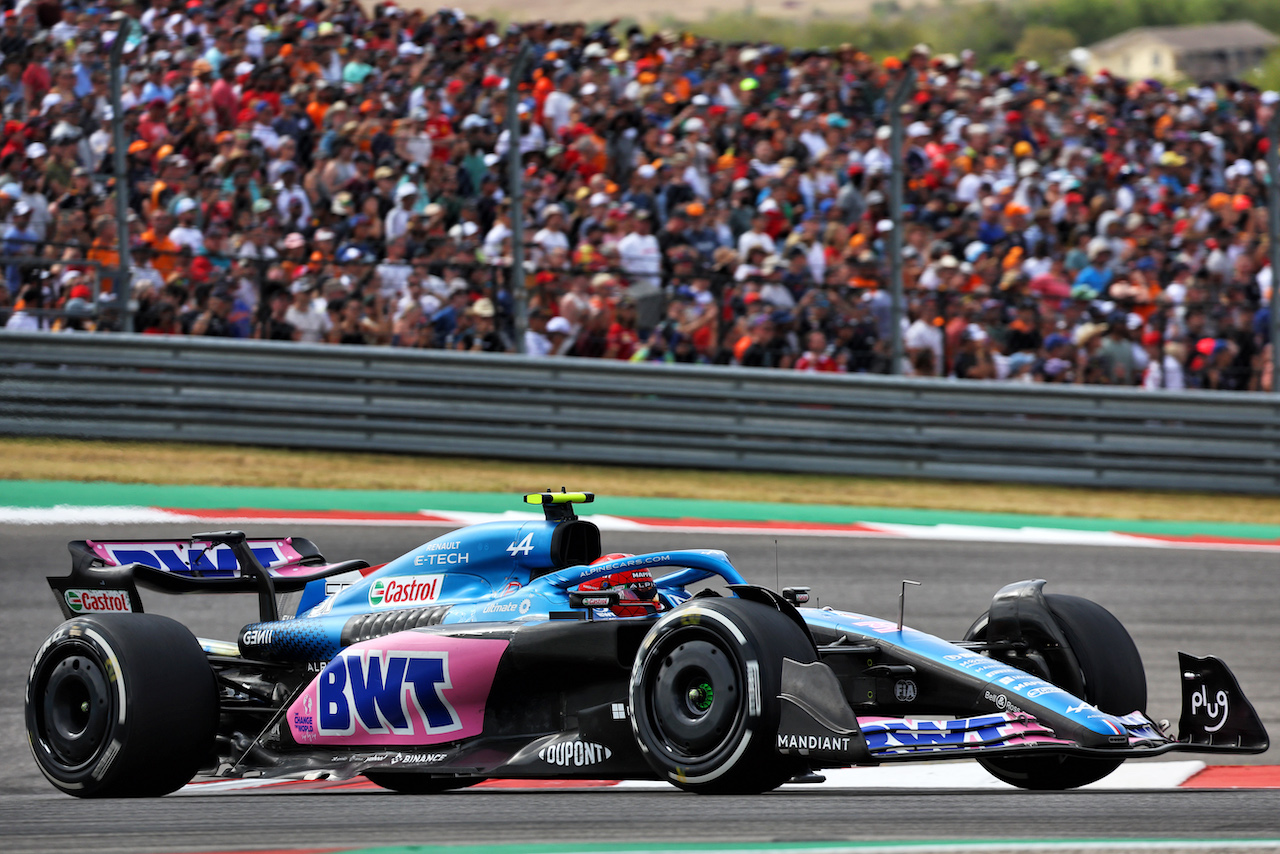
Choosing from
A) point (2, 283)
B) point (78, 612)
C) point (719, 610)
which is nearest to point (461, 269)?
point (2, 283)

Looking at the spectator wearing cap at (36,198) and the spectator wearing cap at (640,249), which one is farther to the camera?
the spectator wearing cap at (640,249)

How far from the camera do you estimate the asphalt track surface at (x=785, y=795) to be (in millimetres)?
4180

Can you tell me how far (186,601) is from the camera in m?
8.84

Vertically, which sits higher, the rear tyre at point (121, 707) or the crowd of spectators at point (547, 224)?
the crowd of spectators at point (547, 224)

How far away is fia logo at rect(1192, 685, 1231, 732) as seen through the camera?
17.0 ft

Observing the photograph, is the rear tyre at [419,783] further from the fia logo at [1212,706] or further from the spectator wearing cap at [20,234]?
the spectator wearing cap at [20,234]

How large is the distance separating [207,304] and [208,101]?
5.83 ft

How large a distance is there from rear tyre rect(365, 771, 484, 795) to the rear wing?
103 centimetres

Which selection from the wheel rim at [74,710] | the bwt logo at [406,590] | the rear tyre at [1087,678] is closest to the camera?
the rear tyre at [1087,678]

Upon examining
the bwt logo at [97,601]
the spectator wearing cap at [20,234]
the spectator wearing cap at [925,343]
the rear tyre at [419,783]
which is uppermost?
the spectator wearing cap at [20,234]

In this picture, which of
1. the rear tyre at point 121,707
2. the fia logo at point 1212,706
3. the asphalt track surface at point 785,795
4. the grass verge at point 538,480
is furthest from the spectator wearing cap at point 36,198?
the fia logo at point 1212,706

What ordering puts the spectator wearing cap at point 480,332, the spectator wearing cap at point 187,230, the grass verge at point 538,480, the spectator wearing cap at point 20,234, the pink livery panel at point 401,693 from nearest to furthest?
1. the pink livery panel at point 401,693
2. the spectator wearing cap at point 20,234
3. the grass verge at point 538,480
4. the spectator wearing cap at point 187,230
5. the spectator wearing cap at point 480,332

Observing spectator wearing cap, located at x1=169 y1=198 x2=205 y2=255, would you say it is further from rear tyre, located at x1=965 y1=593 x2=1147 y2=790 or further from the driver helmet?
rear tyre, located at x1=965 y1=593 x2=1147 y2=790

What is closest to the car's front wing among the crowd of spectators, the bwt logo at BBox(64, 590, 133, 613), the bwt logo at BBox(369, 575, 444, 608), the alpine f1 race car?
the alpine f1 race car
